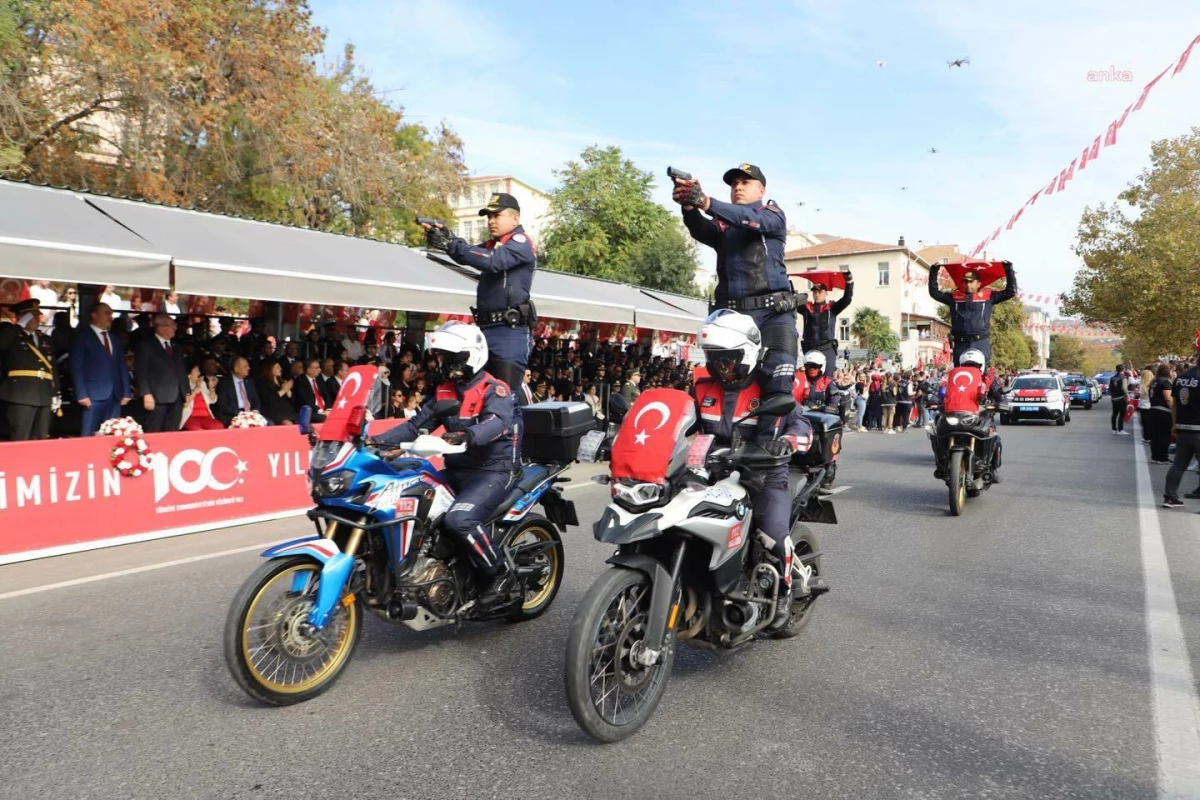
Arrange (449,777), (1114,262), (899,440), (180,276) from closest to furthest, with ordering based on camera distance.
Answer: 1. (449,777)
2. (180,276)
3. (899,440)
4. (1114,262)

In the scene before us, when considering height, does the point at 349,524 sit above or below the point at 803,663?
above

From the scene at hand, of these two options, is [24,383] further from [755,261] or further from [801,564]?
[801,564]

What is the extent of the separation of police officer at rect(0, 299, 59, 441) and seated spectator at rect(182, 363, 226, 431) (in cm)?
169

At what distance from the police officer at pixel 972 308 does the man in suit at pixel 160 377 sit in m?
8.94

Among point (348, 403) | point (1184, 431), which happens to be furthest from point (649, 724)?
point (1184, 431)

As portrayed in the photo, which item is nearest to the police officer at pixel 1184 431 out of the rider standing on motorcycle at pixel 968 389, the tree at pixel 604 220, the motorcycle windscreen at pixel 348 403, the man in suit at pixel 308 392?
the rider standing on motorcycle at pixel 968 389

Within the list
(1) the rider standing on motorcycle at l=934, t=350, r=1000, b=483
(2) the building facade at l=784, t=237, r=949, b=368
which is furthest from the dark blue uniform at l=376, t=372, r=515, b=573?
(2) the building facade at l=784, t=237, r=949, b=368

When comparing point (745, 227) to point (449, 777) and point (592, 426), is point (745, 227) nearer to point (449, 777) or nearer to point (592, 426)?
point (592, 426)

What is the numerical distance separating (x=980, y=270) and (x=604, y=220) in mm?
41360

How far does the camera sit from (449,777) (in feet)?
10.5

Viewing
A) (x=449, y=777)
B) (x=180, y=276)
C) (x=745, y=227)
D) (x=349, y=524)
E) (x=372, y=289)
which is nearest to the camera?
(x=449, y=777)

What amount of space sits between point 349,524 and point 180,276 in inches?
256

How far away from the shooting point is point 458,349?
458 cm

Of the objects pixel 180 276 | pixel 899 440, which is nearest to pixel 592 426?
pixel 180 276
